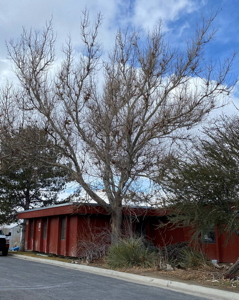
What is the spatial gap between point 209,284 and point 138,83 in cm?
1060

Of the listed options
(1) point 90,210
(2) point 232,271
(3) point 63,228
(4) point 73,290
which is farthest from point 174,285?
(3) point 63,228

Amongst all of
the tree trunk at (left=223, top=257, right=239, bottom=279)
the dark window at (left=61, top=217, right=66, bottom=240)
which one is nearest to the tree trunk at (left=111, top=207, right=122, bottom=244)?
the dark window at (left=61, top=217, right=66, bottom=240)

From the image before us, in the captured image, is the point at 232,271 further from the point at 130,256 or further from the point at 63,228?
the point at 63,228

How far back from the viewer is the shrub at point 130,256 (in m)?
13.8

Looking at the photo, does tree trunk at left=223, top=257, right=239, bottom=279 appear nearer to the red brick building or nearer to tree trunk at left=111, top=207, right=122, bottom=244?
the red brick building

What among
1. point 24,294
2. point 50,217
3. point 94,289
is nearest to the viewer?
point 24,294

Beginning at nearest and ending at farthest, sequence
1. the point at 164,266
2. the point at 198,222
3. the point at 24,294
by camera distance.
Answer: the point at 24,294
the point at 198,222
the point at 164,266

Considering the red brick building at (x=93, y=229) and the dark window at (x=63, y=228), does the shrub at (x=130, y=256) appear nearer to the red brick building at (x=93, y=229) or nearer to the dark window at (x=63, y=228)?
the red brick building at (x=93, y=229)

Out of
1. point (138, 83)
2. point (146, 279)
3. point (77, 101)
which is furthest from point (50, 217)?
point (146, 279)

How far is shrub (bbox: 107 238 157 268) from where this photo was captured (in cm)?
1377

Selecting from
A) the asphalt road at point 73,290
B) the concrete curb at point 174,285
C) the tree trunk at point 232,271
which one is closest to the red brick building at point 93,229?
the concrete curb at point 174,285

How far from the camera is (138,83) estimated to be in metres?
17.6

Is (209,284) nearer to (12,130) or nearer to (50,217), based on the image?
(12,130)

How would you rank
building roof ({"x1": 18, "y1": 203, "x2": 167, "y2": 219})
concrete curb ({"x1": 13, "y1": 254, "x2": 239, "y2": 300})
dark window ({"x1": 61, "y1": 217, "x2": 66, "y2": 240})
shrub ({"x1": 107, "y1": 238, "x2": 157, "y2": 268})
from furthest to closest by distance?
dark window ({"x1": 61, "y1": 217, "x2": 66, "y2": 240})
building roof ({"x1": 18, "y1": 203, "x2": 167, "y2": 219})
shrub ({"x1": 107, "y1": 238, "x2": 157, "y2": 268})
concrete curb ({"x1": 13, "y1": 254, "x2": 239, "y2": 300})
